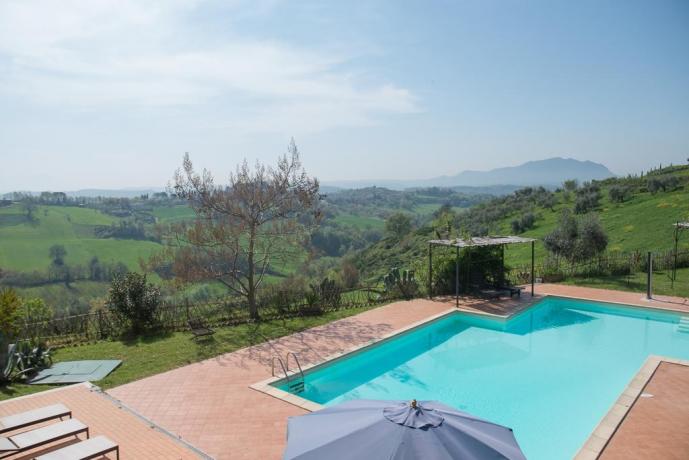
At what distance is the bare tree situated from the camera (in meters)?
13.6

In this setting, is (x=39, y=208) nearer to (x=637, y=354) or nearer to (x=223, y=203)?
(x=223, y=203)

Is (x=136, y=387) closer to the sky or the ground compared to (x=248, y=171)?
closer to the ground

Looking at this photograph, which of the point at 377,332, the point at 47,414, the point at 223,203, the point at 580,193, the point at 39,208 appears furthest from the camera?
the point at 39,208

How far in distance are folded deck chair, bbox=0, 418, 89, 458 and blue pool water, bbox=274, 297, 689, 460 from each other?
384 centimetres

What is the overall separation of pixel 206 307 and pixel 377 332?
5434 mm

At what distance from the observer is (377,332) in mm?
12234

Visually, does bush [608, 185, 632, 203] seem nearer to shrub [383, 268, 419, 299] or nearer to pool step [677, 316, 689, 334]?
pool step [677, 316, 689, 334]

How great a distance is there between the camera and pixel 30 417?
645 cm

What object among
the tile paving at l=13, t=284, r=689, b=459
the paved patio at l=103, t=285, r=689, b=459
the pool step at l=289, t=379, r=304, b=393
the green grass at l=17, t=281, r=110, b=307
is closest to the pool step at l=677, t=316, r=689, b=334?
the tile paving at l=13, t=284, r=689, b=459

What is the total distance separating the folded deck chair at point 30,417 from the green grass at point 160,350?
2.01m

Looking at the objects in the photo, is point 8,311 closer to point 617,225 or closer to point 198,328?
point 198,328

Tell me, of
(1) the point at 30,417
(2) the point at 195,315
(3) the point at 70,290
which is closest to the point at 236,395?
(1) the point at 30,417

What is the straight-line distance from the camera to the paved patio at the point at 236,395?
22.1 feet

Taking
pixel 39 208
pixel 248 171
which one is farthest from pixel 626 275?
pixel 39 208
